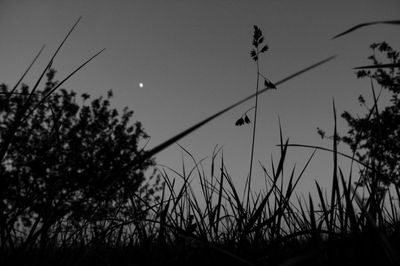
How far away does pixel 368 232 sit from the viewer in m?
0.72

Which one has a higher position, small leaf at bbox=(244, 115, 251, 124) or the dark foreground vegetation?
small leaf at bbox=(244, 115, 251, 124)

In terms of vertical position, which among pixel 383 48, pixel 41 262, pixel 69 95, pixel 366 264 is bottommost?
pixel 366 264

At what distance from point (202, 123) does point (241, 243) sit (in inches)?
28.2

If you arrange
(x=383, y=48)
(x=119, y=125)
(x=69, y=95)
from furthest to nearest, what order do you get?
(x=119, y=125) → (x=69, y=95) → (x=383, y=48)

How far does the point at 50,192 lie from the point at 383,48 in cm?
1692

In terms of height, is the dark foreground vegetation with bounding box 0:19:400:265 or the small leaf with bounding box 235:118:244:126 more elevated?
the small leaf with bounding box 235:118:244:126

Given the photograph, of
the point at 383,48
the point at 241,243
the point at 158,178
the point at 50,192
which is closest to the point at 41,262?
the point at 50,192

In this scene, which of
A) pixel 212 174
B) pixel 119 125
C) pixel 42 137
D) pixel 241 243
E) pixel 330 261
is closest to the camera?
pixel 330 261

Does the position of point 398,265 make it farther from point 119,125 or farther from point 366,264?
point 119,125

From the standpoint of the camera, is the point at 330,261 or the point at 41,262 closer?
the point at 330,261

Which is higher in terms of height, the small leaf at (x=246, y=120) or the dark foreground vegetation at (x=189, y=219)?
the small leaf at (x=246, y=120)

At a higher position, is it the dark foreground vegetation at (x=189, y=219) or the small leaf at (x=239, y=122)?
the small leaf at (x=239, y=122)

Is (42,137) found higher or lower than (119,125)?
lower

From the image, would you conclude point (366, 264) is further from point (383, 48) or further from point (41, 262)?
point (383, 48)
